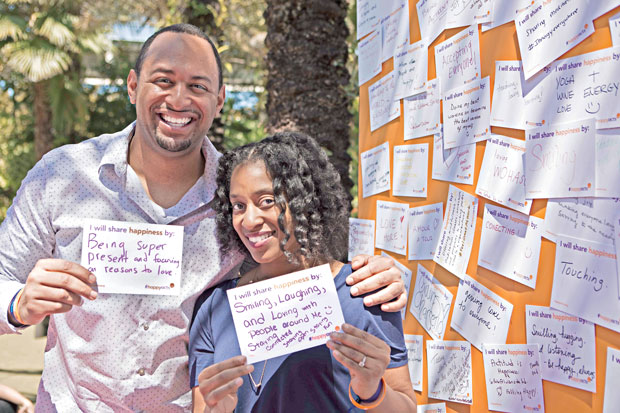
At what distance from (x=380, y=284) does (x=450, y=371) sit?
56cm

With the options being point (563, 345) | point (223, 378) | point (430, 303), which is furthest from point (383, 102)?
point (223, 378)

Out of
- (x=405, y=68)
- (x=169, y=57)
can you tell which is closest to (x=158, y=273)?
(x=169, y=57)

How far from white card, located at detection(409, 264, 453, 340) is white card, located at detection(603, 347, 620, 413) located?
0.69 meters

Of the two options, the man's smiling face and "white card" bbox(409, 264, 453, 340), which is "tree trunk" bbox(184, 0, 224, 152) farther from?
"white card" bbox(409, 264, 453, 340)

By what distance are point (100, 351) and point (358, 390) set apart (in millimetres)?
976

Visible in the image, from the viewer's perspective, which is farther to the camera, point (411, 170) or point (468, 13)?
point (411, 170)

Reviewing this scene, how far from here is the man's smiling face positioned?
2.23 meters

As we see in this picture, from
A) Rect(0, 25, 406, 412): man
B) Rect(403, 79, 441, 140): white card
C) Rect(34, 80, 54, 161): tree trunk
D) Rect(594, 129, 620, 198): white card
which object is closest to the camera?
Rect(594, 129, 620, 198): white card

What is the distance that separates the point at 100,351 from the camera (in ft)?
7.01

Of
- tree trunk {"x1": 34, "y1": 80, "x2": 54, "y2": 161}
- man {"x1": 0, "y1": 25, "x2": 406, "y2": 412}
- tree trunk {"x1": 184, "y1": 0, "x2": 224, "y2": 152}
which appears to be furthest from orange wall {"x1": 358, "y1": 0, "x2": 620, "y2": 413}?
tree trunk {"x1": 34, "y1": 80, "x2": 54, "y2": 161}

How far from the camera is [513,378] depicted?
1847 millimetres

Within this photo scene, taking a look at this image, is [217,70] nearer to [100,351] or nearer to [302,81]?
[100,351]

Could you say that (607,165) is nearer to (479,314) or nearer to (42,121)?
(479,314)

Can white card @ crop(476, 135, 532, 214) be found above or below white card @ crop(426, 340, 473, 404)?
above
